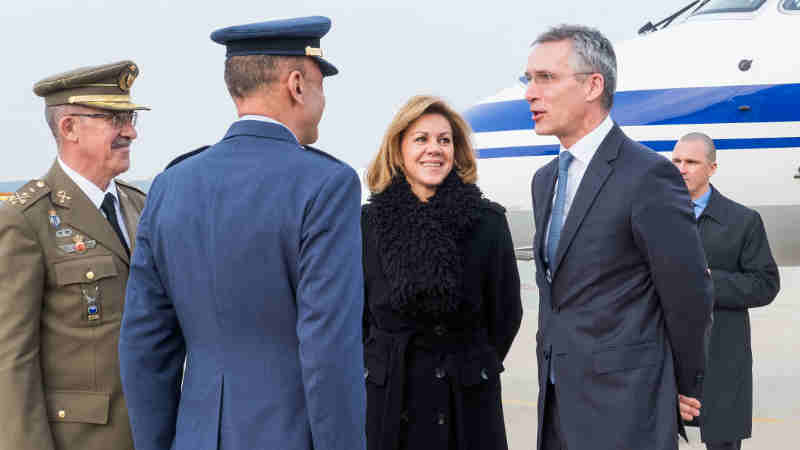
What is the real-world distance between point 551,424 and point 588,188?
88 centimetres

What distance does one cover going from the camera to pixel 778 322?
474 inches

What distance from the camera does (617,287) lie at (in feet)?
8.69

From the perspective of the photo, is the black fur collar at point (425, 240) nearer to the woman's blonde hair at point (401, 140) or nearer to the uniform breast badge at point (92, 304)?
the woman's blonde hair at point (401, 140)

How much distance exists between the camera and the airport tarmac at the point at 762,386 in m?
5.75

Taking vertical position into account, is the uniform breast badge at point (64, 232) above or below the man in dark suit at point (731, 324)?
above

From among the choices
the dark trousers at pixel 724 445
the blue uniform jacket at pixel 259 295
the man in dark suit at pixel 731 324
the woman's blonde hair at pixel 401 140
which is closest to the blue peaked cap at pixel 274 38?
the blue uniform jacket at pixel 259 295

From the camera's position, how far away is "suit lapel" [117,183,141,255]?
9.48 ft

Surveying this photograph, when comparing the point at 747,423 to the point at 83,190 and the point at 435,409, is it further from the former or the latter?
the point at 83,190

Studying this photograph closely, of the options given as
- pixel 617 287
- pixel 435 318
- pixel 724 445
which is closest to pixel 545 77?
pixel 617 287

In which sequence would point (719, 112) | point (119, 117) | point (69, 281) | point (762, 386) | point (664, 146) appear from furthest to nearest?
point (762, 386) → point (664, 146) → point (719, 112) → point (119, 117) → point (69, 281)

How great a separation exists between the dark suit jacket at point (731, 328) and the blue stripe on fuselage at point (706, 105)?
7.31ft

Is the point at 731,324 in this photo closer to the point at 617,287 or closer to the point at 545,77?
the point at 617,287

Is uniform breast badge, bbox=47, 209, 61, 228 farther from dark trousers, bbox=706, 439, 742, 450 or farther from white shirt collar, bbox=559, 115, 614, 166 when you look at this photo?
dark trousers, bbox=706, 439, 742, 450

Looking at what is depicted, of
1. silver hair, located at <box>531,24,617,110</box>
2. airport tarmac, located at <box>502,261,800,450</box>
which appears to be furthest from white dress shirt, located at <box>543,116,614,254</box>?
airport tarmac, located at <box>502,261,800,450</box>
